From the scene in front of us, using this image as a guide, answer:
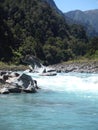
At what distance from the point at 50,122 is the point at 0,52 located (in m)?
99.0

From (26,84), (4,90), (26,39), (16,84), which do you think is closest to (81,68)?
(26,39)

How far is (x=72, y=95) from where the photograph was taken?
112ft

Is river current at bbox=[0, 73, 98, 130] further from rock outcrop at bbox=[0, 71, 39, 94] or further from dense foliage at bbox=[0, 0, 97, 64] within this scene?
dense foliage at bbox=[0, 0, 97, 64]

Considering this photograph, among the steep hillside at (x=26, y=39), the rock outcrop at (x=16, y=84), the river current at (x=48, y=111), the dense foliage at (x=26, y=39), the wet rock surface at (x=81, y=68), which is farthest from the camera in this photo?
the steep hillside at (x=26, y=39)

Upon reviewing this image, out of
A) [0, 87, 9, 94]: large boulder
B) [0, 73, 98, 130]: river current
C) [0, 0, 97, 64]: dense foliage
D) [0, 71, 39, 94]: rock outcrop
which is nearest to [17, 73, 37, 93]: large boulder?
[0, 71, 39, 94]: rock outcrop

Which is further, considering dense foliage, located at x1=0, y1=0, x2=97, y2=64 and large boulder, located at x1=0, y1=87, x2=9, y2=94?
dense foliage, located at x1=0, y1=0, x2=97, y2=64

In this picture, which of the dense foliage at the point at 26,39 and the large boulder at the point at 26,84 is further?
the dense foliage at the point at 26,39

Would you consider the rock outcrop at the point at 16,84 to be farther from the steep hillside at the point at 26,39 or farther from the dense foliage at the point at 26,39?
the steep hillside at the point at 26,39

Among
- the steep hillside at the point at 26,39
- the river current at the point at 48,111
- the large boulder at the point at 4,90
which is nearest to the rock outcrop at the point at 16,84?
the large boulder at the point at 4,90

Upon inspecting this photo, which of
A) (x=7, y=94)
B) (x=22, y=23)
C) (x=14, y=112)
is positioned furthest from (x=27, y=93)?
(x=22, y=23)

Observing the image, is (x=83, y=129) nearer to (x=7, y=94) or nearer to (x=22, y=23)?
(x=7, y=94)

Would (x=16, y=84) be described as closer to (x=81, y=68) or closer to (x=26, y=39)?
(x=81, y=68)

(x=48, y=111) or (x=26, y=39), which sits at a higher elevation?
(x=48, y=111)

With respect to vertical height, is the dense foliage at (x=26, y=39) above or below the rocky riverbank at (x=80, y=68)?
above
